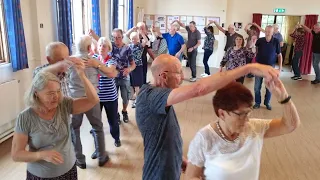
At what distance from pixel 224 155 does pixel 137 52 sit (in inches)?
156

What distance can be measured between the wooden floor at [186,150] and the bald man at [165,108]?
155 centimetres

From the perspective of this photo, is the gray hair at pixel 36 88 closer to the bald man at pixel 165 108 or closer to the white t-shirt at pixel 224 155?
the bald man at pixel 165 108

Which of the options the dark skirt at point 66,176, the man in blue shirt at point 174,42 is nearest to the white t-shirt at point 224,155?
the dark skirt at point 66,176

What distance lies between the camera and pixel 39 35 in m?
4.45

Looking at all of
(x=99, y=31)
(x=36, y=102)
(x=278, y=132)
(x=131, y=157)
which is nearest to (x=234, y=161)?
(x=278, y=132)

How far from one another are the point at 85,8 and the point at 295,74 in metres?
6.46

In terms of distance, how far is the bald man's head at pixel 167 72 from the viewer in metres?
1.50

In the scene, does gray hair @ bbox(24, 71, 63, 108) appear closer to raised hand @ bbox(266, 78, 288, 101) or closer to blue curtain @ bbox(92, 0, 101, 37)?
raised hand @ bbox(266, 78, 288, 101)

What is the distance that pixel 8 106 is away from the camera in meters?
3.88

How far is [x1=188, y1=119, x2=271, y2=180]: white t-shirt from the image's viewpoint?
4.52 feet

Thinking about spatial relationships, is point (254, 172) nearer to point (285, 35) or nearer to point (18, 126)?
point (18, 126)

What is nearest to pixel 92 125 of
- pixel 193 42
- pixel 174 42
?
pixel 174 42

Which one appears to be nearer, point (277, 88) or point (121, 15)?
point (277, 88)

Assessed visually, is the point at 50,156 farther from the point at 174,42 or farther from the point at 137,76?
the point at 174,42
